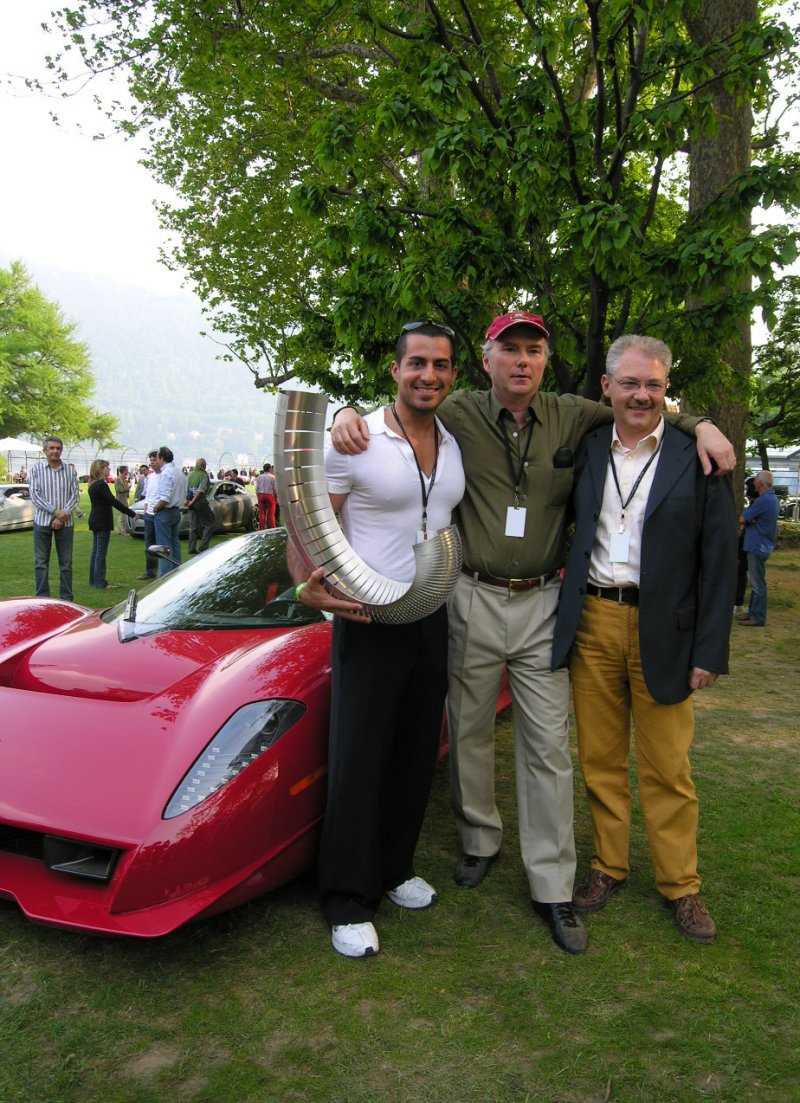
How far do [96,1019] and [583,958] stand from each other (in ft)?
4.84

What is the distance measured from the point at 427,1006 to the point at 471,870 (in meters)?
0.81

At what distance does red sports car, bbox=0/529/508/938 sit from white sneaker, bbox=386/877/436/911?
1.25ft

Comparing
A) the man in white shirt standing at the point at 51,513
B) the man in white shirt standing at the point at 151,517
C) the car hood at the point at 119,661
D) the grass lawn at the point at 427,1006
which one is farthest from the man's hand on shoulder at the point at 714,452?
the man in white shirt standing at the point at 151,517

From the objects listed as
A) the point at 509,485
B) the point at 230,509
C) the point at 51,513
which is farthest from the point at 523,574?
the point at 230,509

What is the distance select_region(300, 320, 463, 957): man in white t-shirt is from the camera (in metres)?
2.61

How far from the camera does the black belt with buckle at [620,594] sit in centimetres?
284

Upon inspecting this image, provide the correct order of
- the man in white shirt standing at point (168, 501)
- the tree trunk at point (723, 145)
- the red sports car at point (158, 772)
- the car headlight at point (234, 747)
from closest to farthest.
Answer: the red sports car at point (158, 772) → the car headlight at point (234, 747) → the tree trunk at point (723, 145) → the man in white shirt standing at point (168, 501)

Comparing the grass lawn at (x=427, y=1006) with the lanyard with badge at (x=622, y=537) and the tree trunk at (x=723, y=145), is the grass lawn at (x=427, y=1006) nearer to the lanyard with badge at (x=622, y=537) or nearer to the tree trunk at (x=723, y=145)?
the lanyard with badge at (x=622, y=537)

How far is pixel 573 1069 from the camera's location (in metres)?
2.10

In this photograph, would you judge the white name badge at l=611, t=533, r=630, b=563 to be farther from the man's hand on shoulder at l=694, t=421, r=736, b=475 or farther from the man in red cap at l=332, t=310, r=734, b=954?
the man's hand on shoulder at l=694, t=421, r=736, b=475

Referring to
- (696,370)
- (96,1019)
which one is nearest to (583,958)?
(96,1019)

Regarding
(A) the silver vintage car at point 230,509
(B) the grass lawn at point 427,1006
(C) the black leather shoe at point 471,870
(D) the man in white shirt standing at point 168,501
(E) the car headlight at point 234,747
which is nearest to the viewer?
(B) the grass lawn at point 427,1006

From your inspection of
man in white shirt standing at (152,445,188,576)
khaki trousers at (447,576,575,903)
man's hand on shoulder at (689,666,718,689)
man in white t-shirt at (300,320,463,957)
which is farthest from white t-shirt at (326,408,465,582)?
man in white shirt standing at (152,445,188,576)

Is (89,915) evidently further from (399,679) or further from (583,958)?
(583,958)
